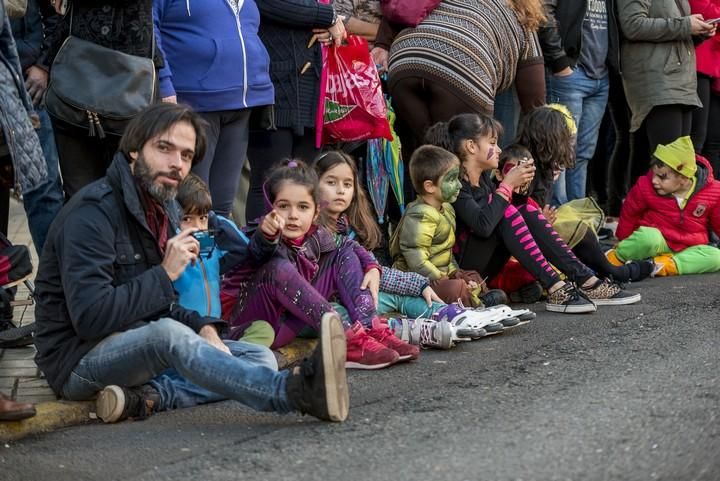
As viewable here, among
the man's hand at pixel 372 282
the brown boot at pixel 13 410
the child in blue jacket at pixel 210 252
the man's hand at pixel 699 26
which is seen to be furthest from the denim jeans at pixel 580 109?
the brown boot at pixel 13 410

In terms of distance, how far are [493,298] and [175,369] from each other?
9.30 ft

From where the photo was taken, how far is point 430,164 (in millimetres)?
7273

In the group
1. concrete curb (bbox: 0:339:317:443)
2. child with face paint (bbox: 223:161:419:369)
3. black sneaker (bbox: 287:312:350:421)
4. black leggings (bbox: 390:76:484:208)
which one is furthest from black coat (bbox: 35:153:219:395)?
black leggings (bbox: 390:76:484:208)

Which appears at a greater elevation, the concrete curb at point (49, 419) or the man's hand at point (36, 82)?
the man's hand at point (36, 82)

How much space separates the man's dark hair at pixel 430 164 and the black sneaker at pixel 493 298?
2.29ft

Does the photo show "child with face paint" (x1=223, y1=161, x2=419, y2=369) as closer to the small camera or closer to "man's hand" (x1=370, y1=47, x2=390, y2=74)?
the small camera

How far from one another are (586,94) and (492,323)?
3.44 meters

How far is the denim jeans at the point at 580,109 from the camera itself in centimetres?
933

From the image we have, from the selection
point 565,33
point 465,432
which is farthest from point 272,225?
point 565,33

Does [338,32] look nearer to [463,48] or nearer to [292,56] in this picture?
[292,56]

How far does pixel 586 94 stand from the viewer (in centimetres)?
951

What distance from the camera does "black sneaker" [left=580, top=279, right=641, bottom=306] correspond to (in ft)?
24.7

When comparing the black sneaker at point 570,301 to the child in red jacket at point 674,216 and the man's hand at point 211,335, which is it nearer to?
the child in red jacket at point 674,216

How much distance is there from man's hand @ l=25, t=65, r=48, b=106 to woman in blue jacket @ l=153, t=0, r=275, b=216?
59 cm
